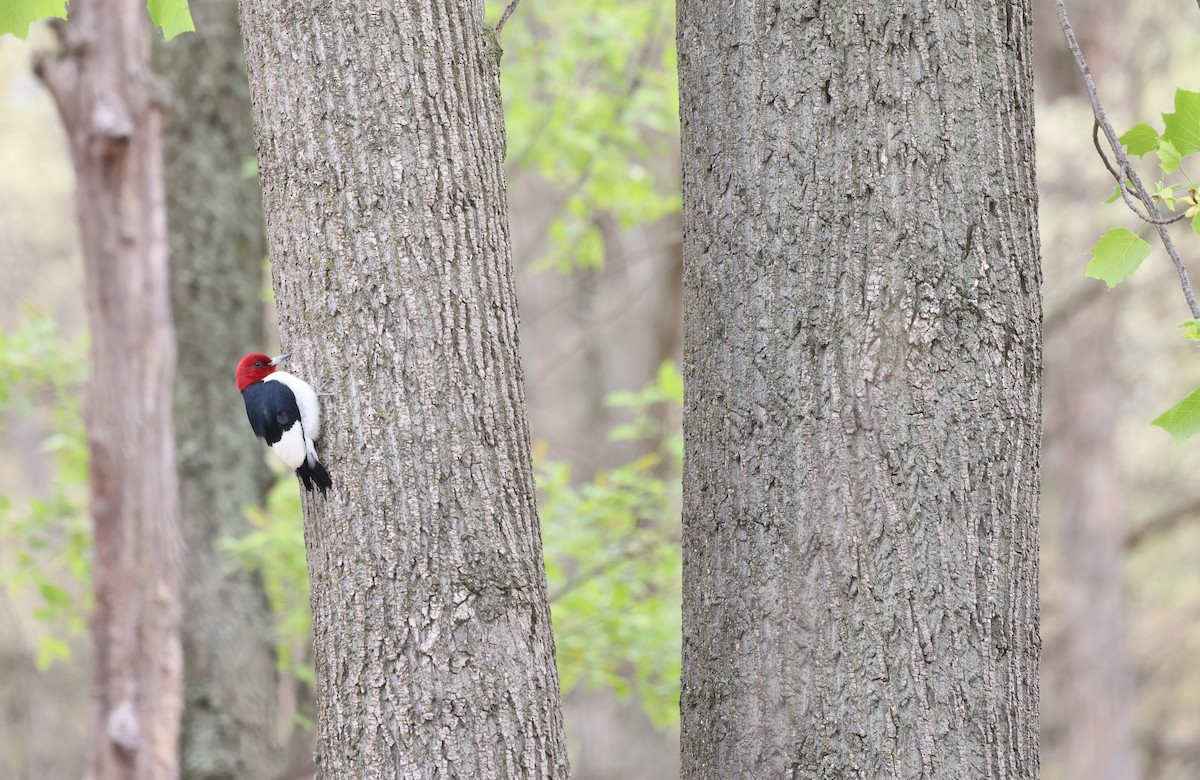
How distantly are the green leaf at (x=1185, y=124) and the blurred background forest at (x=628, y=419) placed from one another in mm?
530

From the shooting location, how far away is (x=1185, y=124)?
6.77 ft

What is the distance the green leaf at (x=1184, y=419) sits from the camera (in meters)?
2.02

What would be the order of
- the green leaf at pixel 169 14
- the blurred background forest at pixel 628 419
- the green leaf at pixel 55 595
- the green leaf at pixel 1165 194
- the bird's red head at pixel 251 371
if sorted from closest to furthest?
the green leaf at pixel 1165 194, the green leaf at pixel 169 14, the bird's red head at pixel 251 371, the green leaf at pixel 55 595, the blurred background forest at pixel 628 419

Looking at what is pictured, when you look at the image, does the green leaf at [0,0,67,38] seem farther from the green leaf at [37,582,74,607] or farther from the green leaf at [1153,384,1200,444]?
the green leaf at [37,582,74,607]

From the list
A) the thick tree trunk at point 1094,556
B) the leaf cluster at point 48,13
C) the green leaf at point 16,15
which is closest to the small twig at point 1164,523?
the thick tree trunk at point 1094,556

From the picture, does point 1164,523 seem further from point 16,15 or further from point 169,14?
point 16,15

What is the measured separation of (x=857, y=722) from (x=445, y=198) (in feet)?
3.90

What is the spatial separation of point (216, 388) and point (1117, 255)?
4.47 metres

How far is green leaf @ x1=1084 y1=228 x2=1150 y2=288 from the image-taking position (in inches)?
82.9

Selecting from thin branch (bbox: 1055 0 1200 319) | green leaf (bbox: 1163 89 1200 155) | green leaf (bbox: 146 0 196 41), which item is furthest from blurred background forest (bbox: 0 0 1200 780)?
green leaf (bbox: 146 0 196 41)

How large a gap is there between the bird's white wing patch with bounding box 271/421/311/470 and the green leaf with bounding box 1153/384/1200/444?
62.6 inches

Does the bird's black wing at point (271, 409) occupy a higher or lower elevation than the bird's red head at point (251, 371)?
lower

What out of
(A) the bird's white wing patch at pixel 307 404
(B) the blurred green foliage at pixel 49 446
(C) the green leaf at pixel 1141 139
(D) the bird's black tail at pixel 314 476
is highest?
(B) the blurred green foliage at pixel 49 446

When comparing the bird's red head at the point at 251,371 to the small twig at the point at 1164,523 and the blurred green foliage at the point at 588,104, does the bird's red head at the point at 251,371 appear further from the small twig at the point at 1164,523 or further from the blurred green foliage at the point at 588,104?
the small twig at the point at 1164,523
